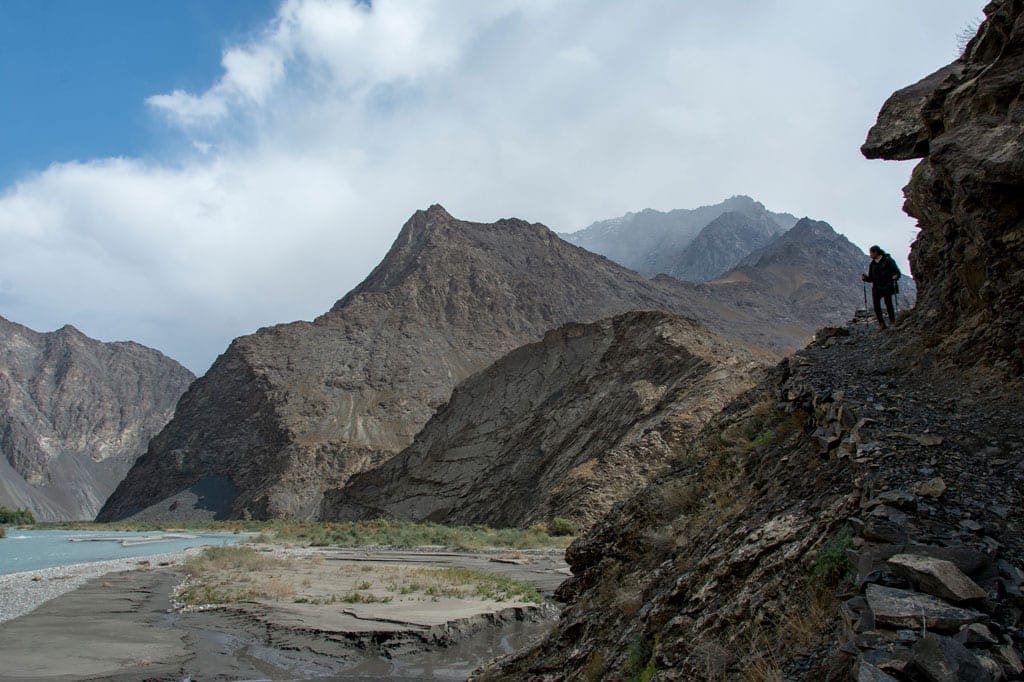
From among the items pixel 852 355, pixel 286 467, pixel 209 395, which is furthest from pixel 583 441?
pixel 209 395

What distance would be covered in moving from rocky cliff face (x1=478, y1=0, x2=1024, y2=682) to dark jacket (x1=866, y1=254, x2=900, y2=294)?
631 millimetres

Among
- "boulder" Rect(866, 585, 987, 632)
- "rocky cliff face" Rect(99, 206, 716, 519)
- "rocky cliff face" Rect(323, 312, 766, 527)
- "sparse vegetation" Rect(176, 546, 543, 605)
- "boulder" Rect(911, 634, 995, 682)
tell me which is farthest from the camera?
"rocky cliff face" Rect(99, 206, 716, 519)

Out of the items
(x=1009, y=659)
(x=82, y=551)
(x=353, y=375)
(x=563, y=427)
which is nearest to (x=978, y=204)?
(x=1009, y=659)

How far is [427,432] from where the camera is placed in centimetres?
7012

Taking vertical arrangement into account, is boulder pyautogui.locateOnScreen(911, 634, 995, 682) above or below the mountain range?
below

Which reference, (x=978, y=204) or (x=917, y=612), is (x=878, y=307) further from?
(x=917, y=612)

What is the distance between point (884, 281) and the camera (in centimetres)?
1088

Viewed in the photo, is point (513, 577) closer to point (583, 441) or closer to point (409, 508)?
point (583, 441)

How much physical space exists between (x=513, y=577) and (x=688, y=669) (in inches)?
798

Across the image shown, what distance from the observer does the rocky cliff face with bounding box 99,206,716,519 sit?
314 ft

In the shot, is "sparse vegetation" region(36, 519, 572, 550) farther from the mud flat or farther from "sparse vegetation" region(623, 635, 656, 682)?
"sparse vegetation" region(623, 635, 656, 682)

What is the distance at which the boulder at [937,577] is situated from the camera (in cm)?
380

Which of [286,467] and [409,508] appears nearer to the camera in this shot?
[409,508]

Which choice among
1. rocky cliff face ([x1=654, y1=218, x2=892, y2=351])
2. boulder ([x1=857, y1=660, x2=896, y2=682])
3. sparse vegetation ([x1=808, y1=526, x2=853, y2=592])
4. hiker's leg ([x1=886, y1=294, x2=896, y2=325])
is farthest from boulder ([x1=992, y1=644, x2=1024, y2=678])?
rocky cliff face ([x1=654, y1=218, x2=892, y2=351])
